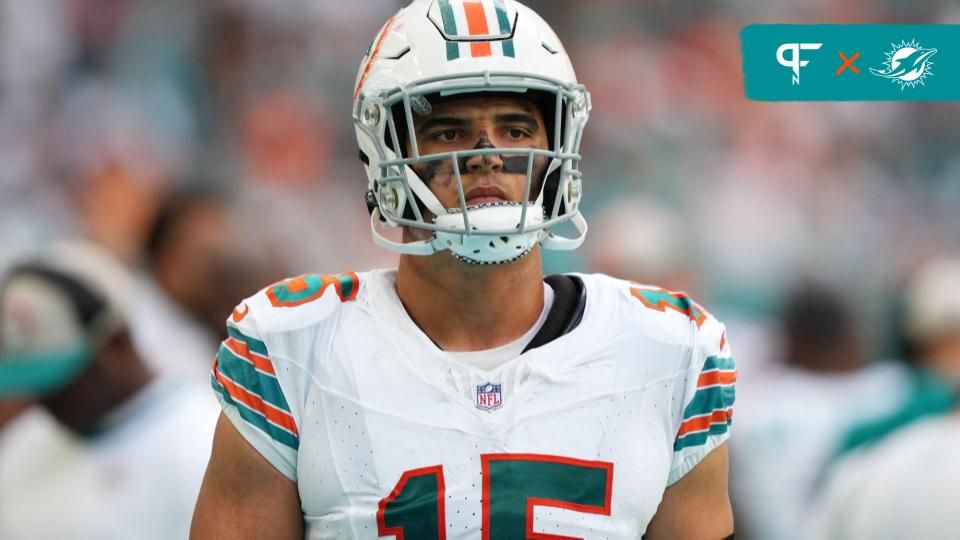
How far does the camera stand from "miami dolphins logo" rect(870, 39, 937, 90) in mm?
3436

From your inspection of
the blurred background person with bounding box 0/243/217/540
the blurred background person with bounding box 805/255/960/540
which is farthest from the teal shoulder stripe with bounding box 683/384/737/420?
the blurred background person with bounding box 805/255/960/540

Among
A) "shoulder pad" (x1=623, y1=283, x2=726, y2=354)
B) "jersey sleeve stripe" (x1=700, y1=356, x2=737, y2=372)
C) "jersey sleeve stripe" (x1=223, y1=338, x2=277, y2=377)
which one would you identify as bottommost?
→ "jersey sleeve stripe" (x1=700, y1=356, x2=737, y2=372)

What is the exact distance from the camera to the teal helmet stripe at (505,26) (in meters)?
1.69

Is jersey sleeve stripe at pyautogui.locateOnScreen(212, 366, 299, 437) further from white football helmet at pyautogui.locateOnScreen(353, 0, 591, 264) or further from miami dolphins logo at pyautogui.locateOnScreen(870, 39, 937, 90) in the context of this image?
miami dolphins logo at pyautogui.locateOnScreen(870, 39, 937, 90)

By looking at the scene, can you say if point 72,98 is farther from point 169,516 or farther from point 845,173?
point 845,173

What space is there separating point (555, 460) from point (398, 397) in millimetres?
205

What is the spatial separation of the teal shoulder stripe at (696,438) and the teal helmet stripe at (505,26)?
53 centimetres

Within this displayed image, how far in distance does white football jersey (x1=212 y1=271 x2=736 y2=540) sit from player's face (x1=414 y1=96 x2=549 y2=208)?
0.63 feet

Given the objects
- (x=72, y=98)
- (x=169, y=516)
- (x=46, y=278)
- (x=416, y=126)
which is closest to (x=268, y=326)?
(x=416, y=126)

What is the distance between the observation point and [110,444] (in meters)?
2.83

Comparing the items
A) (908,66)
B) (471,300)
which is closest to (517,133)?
(471,300)

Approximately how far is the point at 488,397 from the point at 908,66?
2232 millimetres

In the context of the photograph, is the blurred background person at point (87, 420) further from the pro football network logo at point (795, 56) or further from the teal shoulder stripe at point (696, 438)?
the pro football network logo at point (795, 56)

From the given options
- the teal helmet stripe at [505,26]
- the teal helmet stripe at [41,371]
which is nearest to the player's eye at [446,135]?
the teal helmet stripe at [505,26]
